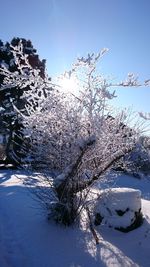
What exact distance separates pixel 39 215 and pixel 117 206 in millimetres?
1753

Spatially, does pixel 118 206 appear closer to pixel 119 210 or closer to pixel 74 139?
pixel 119 210

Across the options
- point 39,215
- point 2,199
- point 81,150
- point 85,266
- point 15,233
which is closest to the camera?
point 85,266

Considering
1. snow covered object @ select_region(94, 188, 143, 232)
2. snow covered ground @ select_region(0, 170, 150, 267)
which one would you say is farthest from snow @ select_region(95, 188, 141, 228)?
snow covered ground @ select_region(0, 170, 150, 267)

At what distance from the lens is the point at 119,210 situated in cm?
711

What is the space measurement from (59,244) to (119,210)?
1714mm

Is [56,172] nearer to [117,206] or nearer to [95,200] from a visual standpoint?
[95,200]

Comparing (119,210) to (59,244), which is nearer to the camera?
(59,244)

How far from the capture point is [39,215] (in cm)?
732

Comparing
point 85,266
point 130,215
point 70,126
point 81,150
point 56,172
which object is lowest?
point 85,266

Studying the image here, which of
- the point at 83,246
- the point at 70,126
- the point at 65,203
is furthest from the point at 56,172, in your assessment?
the point at 83,246

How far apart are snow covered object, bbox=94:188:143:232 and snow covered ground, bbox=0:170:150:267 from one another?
15 centimetres

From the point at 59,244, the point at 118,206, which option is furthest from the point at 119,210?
the point at 59,244

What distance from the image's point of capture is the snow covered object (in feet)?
22.8

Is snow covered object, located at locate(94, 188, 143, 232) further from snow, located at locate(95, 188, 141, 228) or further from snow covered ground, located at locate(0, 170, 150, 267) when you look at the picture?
snow covered ground, located at locate(0, 170, 150, 267)
